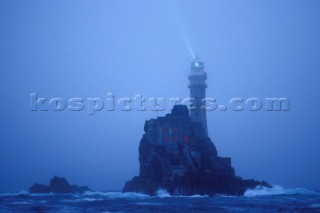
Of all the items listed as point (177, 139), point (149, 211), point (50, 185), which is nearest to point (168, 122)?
point (177, 139)

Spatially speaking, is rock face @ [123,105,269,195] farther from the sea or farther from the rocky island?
the sea

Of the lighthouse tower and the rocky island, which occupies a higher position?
the lighthouse tower

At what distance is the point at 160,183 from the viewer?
75.1 m

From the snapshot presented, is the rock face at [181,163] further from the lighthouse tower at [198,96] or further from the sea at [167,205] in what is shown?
the lighthouse tower at [198,96]

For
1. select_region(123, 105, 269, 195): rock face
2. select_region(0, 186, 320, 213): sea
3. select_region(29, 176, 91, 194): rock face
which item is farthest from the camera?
select_region(29, 176, 91, 194): rock face

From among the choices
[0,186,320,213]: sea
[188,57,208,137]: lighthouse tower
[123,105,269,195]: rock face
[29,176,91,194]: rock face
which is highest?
[188,57,208,137]: lighthouse tower

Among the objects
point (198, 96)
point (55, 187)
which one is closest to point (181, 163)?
point (198, 96)

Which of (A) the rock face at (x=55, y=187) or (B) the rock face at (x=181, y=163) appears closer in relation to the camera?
(B) the rock face at (x=181, y=163)

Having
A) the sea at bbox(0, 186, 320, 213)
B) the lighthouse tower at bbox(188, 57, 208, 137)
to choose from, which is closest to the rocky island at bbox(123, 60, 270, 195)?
the sea at bbox(0, 186, 320, 213)

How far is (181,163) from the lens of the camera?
75.6m

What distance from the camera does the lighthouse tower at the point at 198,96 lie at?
8912 centimetres

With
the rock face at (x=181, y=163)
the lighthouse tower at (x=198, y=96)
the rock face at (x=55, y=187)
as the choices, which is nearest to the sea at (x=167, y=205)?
the rock face at (x=181, y=163)

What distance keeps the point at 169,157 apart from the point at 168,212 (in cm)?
3447

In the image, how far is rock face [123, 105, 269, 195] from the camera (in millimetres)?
73375
